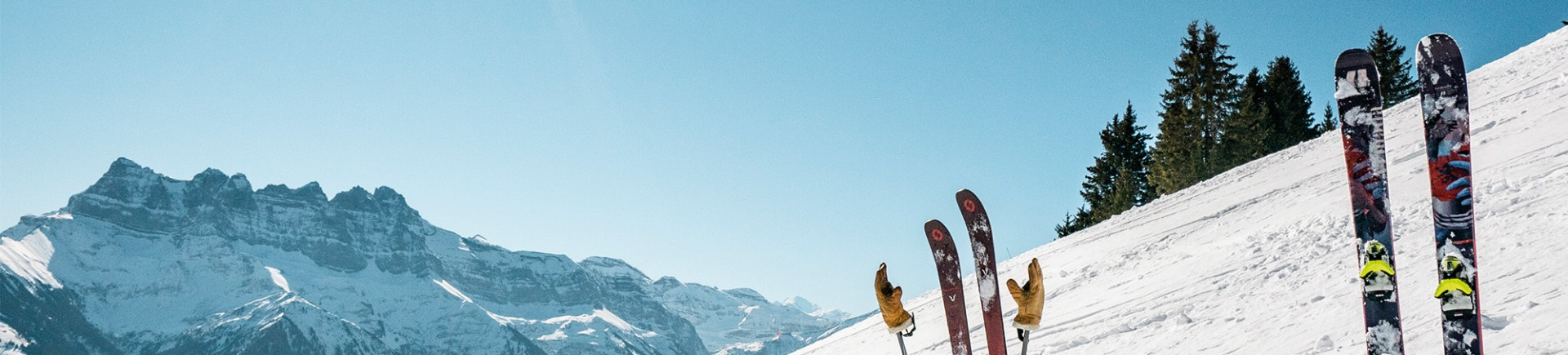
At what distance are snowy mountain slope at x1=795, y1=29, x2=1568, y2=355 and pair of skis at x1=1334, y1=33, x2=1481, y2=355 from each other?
54 cm

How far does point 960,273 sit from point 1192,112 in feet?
101

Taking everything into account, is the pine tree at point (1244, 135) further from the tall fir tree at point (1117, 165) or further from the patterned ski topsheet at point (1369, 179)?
the patterned ski topsheet at point (1369, 179)

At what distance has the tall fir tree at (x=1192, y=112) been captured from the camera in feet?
109

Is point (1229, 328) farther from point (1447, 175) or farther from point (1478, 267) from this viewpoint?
point (1447, 175)

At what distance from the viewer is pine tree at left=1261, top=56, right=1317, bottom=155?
36.4 m

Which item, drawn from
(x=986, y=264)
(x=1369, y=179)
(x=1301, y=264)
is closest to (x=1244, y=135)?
(x=1301, y=264)

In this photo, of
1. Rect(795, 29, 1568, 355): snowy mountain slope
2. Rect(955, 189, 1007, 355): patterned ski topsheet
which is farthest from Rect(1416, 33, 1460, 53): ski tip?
Rect(955, 189, 1007, 355): patterned ski topsheet

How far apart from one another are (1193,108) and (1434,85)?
32.0 meters

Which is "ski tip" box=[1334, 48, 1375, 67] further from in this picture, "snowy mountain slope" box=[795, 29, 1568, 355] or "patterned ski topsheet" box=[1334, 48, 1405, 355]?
"snowy mountain slope" box=[795, 29, 1568, 355]

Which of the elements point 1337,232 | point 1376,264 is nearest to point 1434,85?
point 1376,264

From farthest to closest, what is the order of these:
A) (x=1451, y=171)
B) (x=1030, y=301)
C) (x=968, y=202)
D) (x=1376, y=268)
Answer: (x=968, y=202), (x=1030, y=301), (x=1376, y=268), (x=1451, y=171)

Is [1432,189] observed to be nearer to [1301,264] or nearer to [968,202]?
[968,202]

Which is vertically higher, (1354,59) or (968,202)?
(1354,59)

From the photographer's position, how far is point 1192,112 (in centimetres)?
3603
